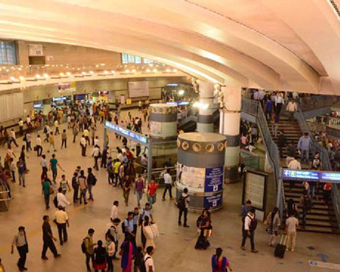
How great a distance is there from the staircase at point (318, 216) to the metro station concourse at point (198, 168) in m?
0.04

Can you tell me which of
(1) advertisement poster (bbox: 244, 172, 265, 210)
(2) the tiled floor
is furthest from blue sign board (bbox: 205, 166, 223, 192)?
(1) advertisement poster (bbox: 244, 172, 265, 210)

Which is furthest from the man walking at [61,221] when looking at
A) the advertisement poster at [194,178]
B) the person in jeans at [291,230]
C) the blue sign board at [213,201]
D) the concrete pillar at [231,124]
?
the concrete pillar at [231,124]

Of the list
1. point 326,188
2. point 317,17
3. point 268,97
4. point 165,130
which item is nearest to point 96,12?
point 317,17

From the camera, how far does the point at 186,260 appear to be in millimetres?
11594

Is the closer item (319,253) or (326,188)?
(319,253)

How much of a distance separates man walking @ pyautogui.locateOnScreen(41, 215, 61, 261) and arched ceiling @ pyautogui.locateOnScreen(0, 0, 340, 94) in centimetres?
552

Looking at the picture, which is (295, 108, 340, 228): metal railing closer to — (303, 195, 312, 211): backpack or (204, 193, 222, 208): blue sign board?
(303, 195, 312, 211): backpack

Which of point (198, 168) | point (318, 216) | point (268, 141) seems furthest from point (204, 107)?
point (318, 216)

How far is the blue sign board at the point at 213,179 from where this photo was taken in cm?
1541

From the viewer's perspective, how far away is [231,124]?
65.5 ft

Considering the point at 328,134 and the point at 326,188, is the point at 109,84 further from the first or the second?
the point at 326,188

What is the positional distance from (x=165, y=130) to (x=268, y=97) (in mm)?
7106

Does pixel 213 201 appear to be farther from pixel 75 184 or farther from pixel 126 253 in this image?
pixel 126 253

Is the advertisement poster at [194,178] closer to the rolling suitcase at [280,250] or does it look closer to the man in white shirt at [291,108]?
the rolling suitcase at [280,250]
